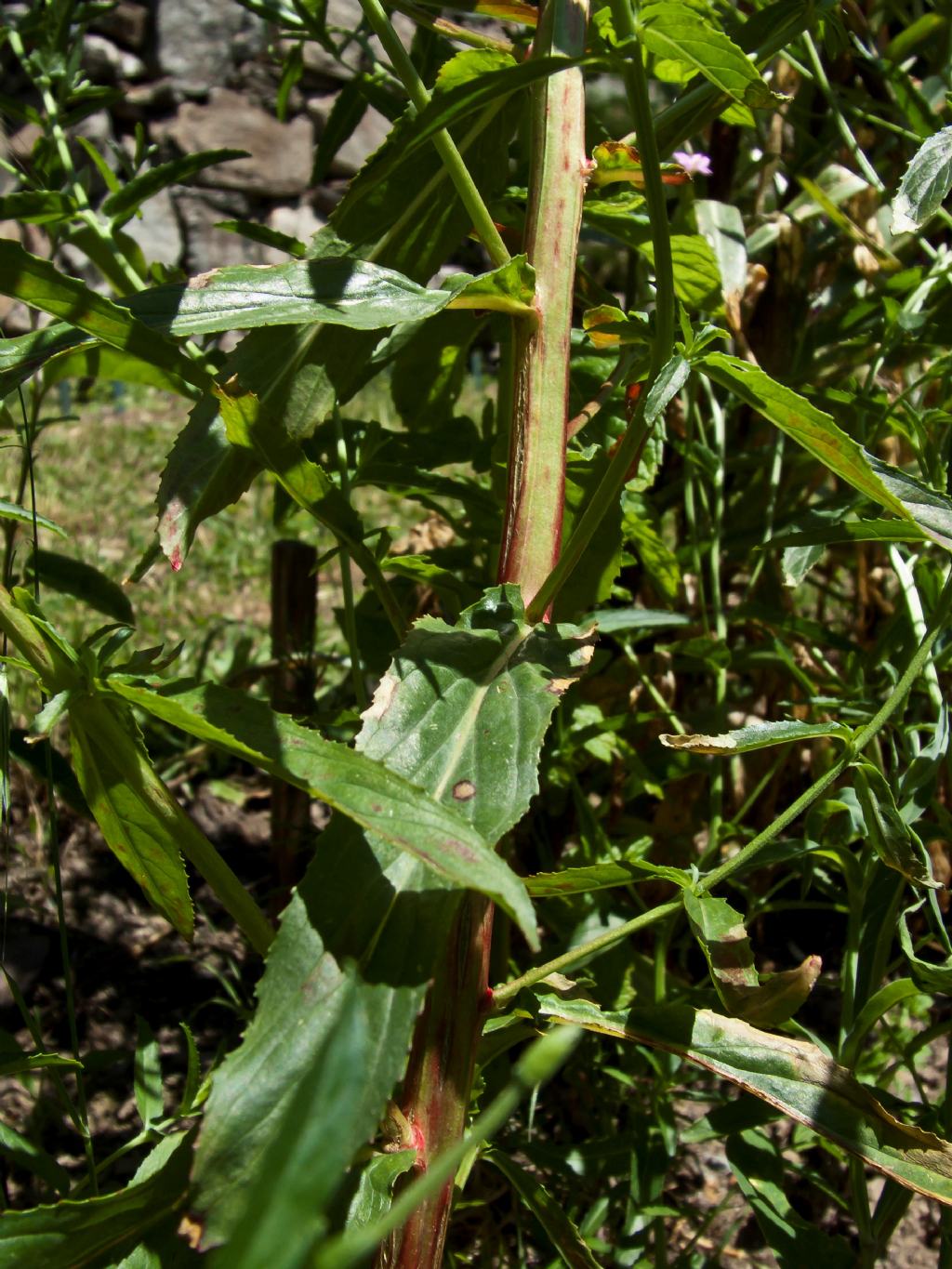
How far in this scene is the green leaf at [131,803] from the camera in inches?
28.0

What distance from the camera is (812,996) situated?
1.50 m

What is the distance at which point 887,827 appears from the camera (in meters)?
0.80

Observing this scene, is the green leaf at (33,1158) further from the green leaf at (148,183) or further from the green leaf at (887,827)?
the green leaf at (148,183)

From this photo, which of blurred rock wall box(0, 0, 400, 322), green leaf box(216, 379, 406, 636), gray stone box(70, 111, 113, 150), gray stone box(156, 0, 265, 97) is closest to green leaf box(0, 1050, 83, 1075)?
green leaf box(216, 379, 406, 636)

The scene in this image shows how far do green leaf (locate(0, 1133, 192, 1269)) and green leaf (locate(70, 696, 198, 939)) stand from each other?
152 mm

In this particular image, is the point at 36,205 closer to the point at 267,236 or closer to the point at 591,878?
the point at 267,236

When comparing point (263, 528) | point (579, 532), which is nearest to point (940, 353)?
point (579, 532)

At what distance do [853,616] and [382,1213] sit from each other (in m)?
1.19

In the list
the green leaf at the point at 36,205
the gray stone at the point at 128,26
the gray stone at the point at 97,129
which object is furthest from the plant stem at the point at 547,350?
the gray stone at the point at 128,26

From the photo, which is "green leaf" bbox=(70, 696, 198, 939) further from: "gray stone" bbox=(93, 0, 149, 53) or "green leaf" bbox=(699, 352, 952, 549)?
"gray stone" bbox=(93, 0, 149, 53)

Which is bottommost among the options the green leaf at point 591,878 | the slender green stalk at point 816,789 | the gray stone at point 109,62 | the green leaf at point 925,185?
the green leaf at point 591,878

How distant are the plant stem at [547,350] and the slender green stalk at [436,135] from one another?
41 millimetres

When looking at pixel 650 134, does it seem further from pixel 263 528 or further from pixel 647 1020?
A: pixel 263 528

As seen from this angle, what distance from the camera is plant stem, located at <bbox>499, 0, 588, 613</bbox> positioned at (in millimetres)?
786
